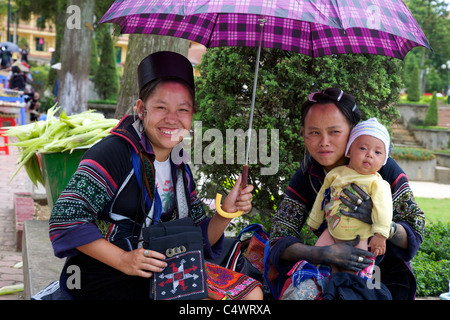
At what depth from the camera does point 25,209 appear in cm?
669

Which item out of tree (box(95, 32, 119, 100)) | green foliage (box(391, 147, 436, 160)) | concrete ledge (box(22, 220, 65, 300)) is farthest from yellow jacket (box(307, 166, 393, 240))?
tree (box(95, 32, 119, 100))

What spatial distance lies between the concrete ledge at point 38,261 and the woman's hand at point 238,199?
158 cm

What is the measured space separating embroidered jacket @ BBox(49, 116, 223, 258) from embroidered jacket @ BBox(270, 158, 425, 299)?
0.74 meters

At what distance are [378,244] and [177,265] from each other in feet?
3.44

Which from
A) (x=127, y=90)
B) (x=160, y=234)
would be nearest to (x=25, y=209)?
(x=127, y=90)

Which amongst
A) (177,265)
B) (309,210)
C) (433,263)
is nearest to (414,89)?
(433,263)

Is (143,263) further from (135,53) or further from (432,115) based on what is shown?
(432,115)

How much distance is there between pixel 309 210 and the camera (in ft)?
10.5

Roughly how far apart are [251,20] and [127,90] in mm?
2969

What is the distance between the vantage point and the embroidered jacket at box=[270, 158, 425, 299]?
2.85 meters

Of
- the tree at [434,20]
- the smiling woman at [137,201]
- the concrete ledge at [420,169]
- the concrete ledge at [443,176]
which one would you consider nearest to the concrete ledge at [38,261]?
the smiling woman at [137,201]

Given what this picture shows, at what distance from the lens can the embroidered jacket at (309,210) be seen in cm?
285

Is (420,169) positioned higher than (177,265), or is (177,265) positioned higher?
(177,265)

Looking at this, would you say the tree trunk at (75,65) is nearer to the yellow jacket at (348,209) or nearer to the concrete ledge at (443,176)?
the yellow jacket at (348,209)
